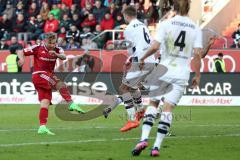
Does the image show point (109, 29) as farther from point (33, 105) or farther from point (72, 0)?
point (33, 105)

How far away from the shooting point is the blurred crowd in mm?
32000

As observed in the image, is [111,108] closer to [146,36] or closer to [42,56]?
[146,36]

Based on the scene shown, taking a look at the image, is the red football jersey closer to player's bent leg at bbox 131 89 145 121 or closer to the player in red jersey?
the player in red jersey

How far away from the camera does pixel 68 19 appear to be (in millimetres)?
33562

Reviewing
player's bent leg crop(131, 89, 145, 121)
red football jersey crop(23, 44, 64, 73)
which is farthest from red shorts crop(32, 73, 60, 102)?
player's bent leg crop(131, 89, 145, 121)

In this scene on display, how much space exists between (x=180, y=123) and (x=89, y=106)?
24.0 feet

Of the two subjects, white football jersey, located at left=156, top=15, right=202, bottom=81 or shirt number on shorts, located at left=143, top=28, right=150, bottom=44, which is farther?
shirt number on shorts, located at left=143, top=28, right=150, bottom=44

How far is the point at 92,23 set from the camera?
108ft

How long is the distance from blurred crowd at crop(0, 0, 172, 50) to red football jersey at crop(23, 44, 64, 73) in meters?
13.9

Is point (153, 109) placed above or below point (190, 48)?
below

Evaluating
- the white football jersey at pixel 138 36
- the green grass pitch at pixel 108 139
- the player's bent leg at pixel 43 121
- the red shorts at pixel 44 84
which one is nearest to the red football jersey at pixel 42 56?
the red shorts at pixel 44 84

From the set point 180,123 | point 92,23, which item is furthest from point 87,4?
point 180,123

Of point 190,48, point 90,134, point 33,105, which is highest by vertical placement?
point 190,48

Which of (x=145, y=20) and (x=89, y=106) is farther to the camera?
(x=145, y=20)
